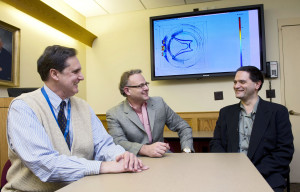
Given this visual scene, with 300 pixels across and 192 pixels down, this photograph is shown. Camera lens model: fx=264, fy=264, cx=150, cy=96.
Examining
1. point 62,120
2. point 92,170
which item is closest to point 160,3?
point 62,120

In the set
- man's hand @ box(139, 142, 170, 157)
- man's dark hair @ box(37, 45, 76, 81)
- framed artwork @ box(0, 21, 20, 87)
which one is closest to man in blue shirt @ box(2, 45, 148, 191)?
man's dark hair @ box(37, 45, 76, 81)

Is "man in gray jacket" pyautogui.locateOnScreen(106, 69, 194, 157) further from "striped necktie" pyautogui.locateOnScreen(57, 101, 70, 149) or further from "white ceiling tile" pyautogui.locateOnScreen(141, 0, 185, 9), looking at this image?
"white ceiling tile" pyautogui.locateOnScreen(141, 0, 185, 9)

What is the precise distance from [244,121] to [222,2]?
90.1 inches

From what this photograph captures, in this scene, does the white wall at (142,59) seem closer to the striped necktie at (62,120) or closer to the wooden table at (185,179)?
the wooden table at (185,179)

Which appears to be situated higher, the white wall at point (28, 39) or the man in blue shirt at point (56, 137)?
the white wall at point (28, 39)

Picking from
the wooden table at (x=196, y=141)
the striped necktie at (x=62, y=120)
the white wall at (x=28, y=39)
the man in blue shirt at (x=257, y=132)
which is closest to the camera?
the striped necktie at (x=62, y=120)

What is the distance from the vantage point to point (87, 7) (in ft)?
12.9

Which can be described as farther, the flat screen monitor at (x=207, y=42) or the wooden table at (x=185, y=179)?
the flat screen monitor at (x=207, y=42)

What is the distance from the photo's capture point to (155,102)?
91.1 inches

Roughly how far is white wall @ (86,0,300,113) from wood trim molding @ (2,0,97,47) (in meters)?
0.33

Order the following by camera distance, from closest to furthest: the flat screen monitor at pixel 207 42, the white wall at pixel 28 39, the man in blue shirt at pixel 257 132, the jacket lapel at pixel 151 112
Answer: the man in blue shirt at pixel 257 132 → the jacket lapel at pixel 151 112 → the white wall at pixel 28 39 → the flat screen monitor at pixel 207 42

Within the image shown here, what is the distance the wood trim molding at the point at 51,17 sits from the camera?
2.77m

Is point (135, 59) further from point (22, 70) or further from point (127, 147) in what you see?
point (127, 147)

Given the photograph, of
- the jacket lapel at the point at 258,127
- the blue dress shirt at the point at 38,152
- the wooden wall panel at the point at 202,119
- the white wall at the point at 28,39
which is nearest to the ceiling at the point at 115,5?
the white wall at the point at 28,39
